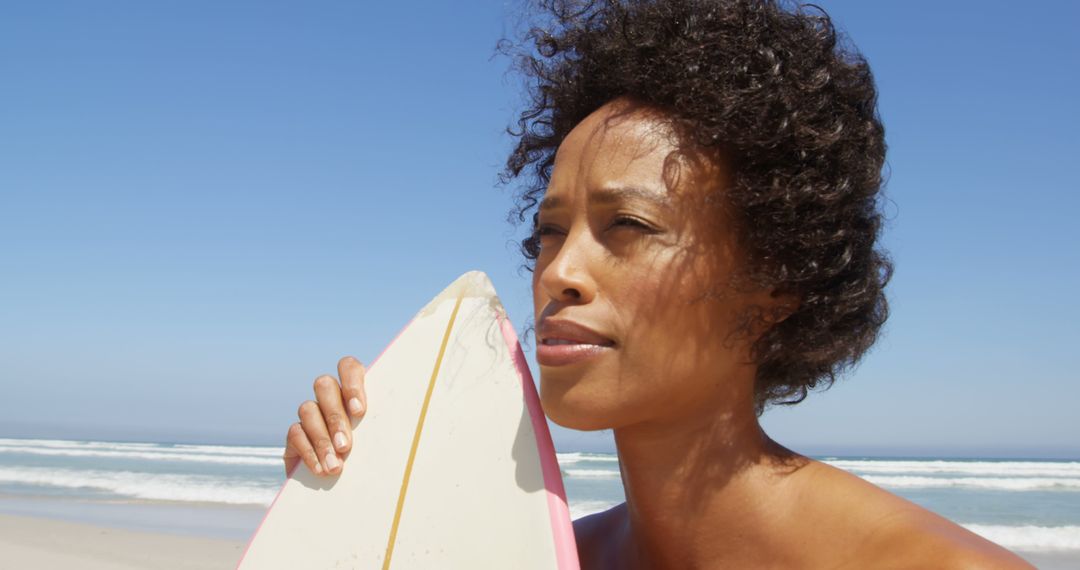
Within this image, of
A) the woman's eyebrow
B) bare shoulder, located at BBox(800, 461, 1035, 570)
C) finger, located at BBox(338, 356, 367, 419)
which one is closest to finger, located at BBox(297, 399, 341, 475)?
finger, located at BBox(338, 356, 367, 419)

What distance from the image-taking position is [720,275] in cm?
177

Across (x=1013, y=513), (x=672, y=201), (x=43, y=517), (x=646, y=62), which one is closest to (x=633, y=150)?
(x=672, y=201)

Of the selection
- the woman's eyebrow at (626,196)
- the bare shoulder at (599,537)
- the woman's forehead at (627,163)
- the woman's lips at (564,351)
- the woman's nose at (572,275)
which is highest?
the woman's forehead at (627,163)

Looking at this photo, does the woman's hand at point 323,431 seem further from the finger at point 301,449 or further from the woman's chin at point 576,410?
the woman's chin at point 576,410

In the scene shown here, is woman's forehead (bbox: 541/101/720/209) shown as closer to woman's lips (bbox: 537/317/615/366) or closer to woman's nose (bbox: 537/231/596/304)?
woman's nose (bbox: 537/231/596/304)

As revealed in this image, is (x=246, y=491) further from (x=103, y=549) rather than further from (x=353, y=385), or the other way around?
(x=353, y=385)

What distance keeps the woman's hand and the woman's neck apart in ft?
2.79

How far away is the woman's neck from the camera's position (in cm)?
185

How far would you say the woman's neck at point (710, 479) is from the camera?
1851 millimetres

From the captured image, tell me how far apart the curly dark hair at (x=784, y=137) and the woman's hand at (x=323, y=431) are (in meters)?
1.10

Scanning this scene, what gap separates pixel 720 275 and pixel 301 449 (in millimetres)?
1290

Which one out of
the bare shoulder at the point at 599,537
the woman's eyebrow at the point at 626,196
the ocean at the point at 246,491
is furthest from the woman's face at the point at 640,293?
the ocean at the point at 246,491

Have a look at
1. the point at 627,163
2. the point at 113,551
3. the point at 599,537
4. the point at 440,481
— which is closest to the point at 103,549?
the point at 113,551

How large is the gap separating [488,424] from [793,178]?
107 cm
